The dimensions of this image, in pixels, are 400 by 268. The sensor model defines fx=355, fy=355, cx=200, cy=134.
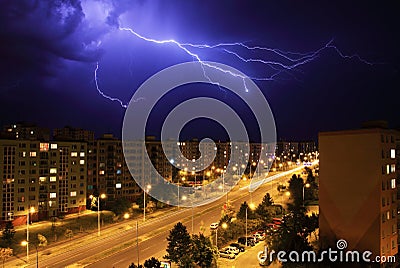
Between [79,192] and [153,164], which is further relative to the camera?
[153,164]

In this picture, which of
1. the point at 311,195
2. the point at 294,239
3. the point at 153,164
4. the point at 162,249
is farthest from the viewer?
the point at 153,164

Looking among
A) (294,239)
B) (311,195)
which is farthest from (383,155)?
(311,195)

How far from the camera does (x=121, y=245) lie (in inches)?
953

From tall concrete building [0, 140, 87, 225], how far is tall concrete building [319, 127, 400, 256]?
2517 cm

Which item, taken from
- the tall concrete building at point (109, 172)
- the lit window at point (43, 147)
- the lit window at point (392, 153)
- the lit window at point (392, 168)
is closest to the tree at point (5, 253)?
the lit window at point (43, 147)

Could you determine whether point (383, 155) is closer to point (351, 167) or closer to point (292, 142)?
point (351, 167)

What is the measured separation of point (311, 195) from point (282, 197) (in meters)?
3.50

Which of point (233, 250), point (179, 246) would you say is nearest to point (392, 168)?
point (233, 250)

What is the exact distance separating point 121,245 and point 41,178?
46.1 ft

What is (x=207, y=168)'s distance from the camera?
227ft

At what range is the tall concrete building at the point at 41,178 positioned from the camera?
30.9 meters

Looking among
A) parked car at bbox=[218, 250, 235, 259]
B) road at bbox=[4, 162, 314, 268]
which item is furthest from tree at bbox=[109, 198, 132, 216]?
parked car at bbox=[218, 250, 235, 259]

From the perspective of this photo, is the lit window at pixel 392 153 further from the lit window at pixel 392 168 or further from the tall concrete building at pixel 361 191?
the lit window at pixel 392 168

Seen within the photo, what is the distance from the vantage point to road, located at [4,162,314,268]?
21.2 meters
